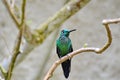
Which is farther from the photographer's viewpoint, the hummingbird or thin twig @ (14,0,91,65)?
thin twig @ (14,0,91,65)

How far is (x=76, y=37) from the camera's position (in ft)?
11.5

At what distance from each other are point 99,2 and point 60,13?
4.36 feet

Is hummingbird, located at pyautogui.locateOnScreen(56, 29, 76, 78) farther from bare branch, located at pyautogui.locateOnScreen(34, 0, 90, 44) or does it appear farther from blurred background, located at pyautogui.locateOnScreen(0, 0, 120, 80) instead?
blurred background, located at pyautogui.locateOnScreen(0, 0, 120, 80)

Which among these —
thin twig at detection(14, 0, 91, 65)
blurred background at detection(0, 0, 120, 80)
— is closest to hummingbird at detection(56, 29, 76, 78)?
thin twig at detection(14, 0, 91, 65)

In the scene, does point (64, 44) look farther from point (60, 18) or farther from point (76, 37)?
point (76, 37)

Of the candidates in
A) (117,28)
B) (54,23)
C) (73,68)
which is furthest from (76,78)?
(54,23)

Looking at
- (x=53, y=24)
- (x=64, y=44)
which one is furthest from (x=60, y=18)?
(x=64, y=44)

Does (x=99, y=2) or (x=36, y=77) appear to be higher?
(x=99, y=2)

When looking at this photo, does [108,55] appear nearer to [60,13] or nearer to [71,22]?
[71,22]

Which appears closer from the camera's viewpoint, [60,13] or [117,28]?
[60,13]

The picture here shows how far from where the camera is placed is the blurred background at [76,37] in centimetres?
347

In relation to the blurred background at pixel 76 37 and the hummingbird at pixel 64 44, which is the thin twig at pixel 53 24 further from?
the blurred background at pixel 76 37

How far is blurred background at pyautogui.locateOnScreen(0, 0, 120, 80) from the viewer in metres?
3.47

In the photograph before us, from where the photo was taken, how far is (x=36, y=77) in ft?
11.3
